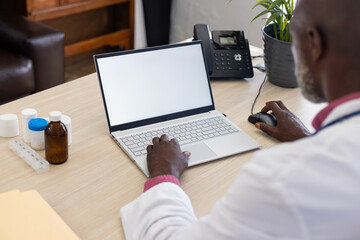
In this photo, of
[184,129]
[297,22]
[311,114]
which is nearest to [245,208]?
[297,22]

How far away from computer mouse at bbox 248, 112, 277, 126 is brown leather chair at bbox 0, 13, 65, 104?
1.34m

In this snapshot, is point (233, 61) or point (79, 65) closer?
point (233, 61)

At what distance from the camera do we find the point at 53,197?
3.56 feet

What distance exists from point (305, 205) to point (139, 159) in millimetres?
640

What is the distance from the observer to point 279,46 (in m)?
1.64

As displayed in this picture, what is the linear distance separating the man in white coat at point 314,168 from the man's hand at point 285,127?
1.48 ft

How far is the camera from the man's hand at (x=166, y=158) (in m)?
1.14

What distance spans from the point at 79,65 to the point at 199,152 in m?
2.43

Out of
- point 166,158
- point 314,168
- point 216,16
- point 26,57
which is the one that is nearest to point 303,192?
point 314,168

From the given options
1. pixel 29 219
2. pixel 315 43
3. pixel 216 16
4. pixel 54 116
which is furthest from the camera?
pixel 216 16

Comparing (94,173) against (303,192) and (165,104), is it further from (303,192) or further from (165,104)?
(303,192)

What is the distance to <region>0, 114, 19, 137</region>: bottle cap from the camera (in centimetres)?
Answer: 127

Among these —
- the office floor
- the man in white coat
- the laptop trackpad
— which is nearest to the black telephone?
the laptop trackpad

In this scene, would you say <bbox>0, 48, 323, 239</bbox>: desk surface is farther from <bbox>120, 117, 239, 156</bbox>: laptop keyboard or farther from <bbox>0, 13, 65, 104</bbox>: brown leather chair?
<bbox>0, 13, 65, 104</bbox>: brown leather chair
